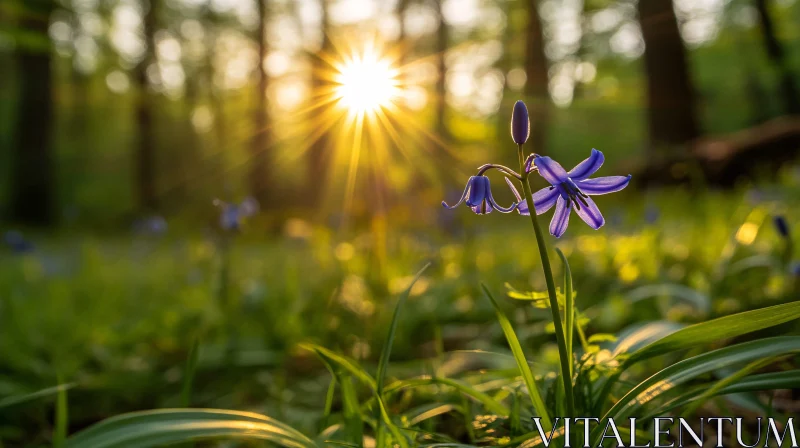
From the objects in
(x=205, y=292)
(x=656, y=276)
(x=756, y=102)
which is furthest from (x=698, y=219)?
(x=756, y=102)

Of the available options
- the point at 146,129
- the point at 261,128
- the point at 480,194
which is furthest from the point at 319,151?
the point at 480,194

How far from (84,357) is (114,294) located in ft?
5.77

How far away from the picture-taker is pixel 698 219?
5691 millimetres

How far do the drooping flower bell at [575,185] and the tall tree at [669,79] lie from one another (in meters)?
10.9

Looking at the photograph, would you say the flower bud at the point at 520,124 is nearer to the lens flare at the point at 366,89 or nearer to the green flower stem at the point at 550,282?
the green flower stem at the point at 550,282

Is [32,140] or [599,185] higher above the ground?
[32,140]

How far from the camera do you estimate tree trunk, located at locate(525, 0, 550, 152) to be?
1652 cm

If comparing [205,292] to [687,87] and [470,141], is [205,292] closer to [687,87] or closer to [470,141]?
[687,87]

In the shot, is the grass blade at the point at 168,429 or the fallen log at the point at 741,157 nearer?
the grass blade at the point at 168,429

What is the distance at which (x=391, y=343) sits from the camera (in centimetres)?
118

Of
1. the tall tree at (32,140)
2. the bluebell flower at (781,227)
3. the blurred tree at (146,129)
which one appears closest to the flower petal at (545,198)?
the bluebell flower at (781,227)

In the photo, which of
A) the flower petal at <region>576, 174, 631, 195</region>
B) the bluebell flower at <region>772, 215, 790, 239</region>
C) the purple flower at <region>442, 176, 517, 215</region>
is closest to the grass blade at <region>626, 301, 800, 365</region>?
the flower petal at <region>576, 174, 631, 195</region>

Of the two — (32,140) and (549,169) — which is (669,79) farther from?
(32,140)

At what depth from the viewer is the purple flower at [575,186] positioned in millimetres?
1010
